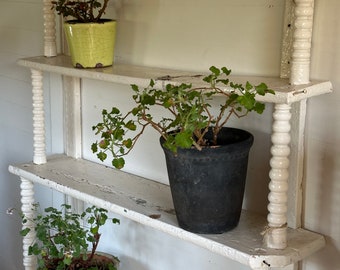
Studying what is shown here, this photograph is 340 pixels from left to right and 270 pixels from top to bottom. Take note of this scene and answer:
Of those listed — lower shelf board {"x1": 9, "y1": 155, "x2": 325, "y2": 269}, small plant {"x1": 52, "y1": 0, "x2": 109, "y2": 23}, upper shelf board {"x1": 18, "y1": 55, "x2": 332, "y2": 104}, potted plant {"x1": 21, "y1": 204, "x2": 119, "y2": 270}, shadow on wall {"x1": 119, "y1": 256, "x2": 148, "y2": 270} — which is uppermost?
small plant {"x1": 52, "y1": 0, "x2": 109, "y2": 23}

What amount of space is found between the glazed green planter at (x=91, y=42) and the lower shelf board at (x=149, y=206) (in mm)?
336

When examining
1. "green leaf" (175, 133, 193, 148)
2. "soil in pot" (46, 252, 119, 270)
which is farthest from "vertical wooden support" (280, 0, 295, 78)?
"soil in pot" (46, 252, 119, 270)

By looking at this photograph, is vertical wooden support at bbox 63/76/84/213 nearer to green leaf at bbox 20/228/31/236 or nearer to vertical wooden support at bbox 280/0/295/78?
green leaf at bbox 20/228/31/236

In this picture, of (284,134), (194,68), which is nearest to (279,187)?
(284,134)

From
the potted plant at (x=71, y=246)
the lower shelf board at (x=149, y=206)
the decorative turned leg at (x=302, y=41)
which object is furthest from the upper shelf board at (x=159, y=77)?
the potted plant at (x=71, y=246)

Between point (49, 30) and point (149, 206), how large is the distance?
661mm

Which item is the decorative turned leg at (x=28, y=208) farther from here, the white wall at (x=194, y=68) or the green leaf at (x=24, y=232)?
the white wall at (x=194, y=68)

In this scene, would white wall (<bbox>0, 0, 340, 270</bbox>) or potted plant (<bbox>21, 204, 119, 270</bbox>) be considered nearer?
white wall (<bbox>0, 0, 340, 270</bbox>)

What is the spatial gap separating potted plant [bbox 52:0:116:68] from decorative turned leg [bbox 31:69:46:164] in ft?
0.75

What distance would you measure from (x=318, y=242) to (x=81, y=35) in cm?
79

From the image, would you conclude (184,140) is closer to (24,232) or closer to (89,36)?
(89,36)

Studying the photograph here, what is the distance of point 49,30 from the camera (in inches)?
74.3

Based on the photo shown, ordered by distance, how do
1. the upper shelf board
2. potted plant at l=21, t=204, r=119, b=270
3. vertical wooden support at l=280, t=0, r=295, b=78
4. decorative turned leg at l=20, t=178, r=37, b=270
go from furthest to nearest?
decorative turned leg at l=20, t=178, r=37, b=270 < potted plant at l=21, t=204, r=119, b=270 < vertical wooden support at l=280, t=0, r=295, b=78 < the upper shelf board

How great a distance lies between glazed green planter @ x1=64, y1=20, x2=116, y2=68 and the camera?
163cm
